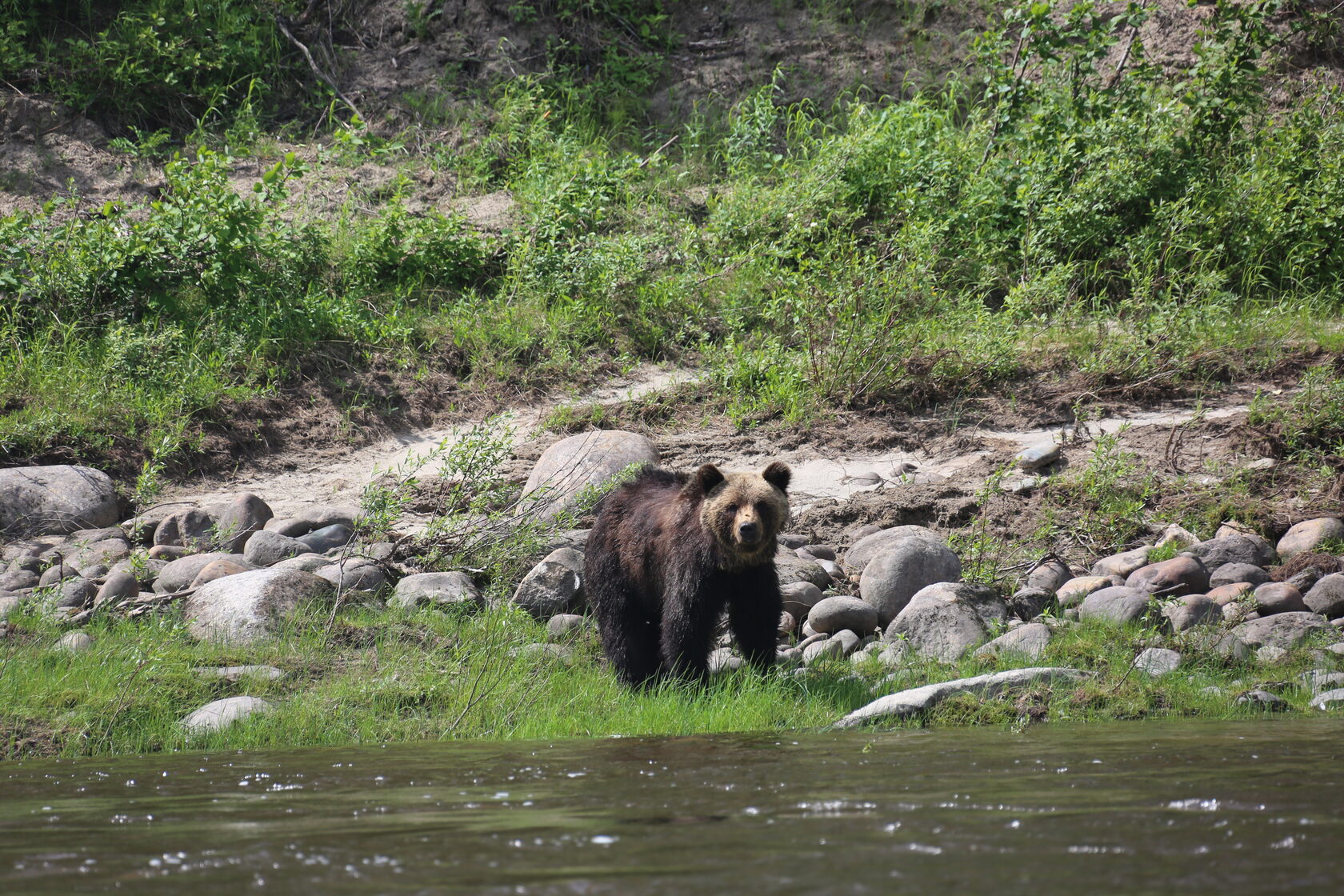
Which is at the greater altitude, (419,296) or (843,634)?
(419,296)

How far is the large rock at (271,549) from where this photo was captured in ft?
26.6

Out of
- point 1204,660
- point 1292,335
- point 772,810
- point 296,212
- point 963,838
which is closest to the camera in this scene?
point 963,838

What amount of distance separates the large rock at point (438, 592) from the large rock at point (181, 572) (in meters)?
1.25

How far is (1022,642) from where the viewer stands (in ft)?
21.6

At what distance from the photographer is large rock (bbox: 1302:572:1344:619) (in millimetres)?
6852

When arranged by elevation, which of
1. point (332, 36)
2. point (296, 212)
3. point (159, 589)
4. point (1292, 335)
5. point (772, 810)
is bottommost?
point (159, 589)

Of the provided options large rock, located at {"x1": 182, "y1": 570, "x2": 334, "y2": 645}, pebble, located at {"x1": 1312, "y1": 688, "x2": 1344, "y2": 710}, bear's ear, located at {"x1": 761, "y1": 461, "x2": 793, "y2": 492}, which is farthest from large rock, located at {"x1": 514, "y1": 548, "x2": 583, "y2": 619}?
pebble, located at {"x1": 1312, "y1": 688, "x2": 1344, "y2": 710}

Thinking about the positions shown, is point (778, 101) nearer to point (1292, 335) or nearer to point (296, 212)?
point (296, 212)

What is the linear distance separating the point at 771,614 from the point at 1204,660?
2295 mm

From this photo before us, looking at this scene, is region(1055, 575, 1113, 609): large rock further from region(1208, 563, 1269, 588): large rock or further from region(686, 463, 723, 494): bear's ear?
region(686, 463, 723, 494): bear's ear

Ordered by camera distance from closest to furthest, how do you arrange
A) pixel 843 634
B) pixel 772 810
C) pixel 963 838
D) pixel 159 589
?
1. pixel 963 838
2. pixel 772 810
3. pixel 843 634
4. pixel 159 589

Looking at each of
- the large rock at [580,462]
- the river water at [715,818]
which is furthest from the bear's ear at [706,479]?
the large rock at [580,462]

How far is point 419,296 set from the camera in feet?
40.9

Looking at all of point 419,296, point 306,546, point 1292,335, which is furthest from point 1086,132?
point 306,546
